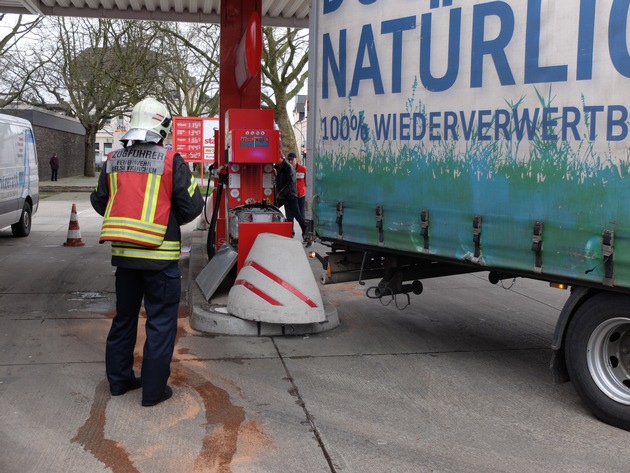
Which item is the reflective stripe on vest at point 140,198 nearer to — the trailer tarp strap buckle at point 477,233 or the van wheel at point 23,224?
the trailer tarp strap buckle at point 477,233

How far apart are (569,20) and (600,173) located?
102cm

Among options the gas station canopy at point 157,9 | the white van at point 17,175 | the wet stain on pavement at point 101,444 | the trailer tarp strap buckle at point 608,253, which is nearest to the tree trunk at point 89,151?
the white van at point 17,175

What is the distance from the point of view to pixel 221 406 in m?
4.80

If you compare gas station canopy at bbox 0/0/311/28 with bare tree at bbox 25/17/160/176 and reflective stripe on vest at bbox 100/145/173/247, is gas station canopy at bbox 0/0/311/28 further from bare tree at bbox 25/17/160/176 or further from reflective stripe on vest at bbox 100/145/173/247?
bare tree at bbox 25/17/160/176

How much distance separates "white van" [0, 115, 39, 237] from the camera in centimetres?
1262

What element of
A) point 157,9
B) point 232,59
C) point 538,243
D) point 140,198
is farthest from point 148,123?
point 157,9

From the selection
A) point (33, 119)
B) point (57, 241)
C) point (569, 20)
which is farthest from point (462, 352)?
point (33, 119)

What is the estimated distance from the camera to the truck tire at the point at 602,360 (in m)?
4.48

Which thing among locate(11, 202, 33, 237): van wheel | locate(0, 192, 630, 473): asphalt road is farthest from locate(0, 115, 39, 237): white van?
locate(0, 192, 630, 473): asphalt road

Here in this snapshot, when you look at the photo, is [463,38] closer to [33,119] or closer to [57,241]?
[57,241]

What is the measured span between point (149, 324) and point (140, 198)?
0.89m

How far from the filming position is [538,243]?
15.2 ft

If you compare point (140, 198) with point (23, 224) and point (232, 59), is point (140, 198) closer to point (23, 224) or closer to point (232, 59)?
point (232, 59)

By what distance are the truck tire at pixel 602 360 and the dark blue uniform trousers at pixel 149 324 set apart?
2.78 meters
